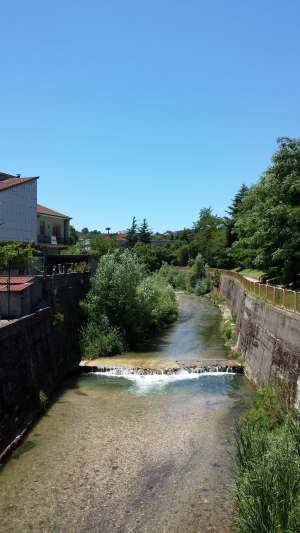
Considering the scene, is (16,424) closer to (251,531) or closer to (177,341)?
(251,531)

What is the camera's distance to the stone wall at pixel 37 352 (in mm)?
14180

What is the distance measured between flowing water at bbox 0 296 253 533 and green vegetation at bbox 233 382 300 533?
1.34 metres

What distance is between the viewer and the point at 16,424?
1426 centimetres

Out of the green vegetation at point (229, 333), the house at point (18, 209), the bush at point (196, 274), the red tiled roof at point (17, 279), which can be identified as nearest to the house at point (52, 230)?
the house at point (18, 209)

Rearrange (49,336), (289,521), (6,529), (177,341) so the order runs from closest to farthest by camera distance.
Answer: (289,521) < (6,529) < (49,336) < (177,341)

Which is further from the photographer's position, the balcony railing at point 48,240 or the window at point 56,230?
the window at point 56,230

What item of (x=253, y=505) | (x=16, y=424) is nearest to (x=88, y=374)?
(x=16, y=424)

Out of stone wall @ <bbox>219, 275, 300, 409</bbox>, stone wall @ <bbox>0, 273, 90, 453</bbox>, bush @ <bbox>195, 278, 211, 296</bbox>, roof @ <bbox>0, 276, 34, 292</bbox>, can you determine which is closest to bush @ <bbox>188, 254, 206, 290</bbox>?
bush @ <bbox>195, 278, 211, 296</bbox>

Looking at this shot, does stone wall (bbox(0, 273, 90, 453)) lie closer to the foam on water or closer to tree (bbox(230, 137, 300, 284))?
the foam on water

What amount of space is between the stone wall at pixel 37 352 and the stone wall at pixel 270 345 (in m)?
8.20

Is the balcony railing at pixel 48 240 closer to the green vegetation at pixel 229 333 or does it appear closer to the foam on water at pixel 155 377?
the green vegetation at pixel 229 333

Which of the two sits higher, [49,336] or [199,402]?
[49,336]

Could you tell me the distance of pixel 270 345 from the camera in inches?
732

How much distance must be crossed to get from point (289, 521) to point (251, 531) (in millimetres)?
690
